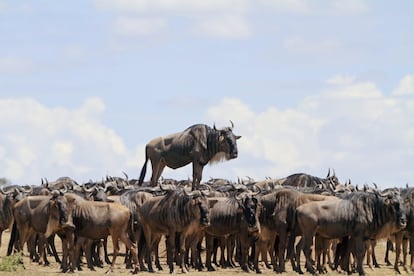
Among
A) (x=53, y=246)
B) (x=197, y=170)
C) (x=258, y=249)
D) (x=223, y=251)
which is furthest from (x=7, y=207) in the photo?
(x=258, y=249)

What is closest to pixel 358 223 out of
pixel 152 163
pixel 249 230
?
pixel 249 230

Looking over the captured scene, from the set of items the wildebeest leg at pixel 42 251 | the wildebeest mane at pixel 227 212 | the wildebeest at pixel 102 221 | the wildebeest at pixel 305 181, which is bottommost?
the wildebeest leg at pixel 42 251

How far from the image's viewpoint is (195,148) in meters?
39.0

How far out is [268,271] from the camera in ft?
107

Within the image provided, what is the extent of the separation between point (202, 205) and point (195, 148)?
769cm

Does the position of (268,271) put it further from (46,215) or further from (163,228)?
(46,215)

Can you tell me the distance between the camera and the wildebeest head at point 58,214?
3023 centimetres

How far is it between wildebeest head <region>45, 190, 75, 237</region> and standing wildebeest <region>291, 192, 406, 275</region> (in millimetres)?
6131

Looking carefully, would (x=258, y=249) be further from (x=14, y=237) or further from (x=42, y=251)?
(x=14, y=237)

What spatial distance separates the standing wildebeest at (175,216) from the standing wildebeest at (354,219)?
268 cm

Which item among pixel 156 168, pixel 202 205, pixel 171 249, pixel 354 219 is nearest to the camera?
pixel 354 219

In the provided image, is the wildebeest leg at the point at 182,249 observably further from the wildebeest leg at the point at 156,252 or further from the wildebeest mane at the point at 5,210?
the wildebeest mane at the point at 5,210

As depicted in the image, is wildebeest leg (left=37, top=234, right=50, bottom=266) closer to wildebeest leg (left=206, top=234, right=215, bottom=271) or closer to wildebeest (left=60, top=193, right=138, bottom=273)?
wildebeest (left=60, top=193, right=138, bottom=273)

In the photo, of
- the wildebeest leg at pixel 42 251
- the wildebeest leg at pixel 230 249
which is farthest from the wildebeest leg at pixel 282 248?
the wildebeest leg at pixel 42 251
